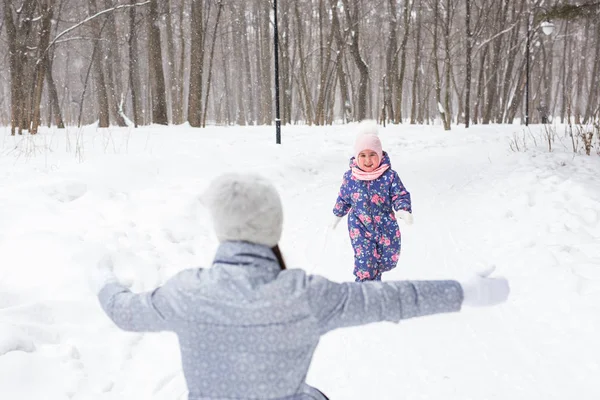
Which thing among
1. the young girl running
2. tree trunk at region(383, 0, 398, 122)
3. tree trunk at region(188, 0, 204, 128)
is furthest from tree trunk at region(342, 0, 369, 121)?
the young girl running

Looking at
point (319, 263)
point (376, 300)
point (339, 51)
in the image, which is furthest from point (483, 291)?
point (339, 51)

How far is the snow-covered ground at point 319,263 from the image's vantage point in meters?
3.25

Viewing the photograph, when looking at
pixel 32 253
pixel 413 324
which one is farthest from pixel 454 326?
pixel 32 253

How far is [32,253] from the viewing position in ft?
14.7

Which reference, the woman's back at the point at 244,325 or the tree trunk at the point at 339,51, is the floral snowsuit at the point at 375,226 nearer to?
the woman's back at the point at 244,325

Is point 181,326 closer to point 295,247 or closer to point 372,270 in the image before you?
point 372,270

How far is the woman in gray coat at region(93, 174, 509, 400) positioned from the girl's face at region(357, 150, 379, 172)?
302 centimetres

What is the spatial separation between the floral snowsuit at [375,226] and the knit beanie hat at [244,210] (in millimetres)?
3104

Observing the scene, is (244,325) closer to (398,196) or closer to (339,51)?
(398,196)

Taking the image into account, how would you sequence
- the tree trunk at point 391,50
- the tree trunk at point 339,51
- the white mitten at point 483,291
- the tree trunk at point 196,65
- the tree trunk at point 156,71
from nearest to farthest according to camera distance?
1. the white mitten at point 483,291
2. the tree trunk at point 156,71
3. the tree trunk at point 196,65
4. the tree trunk at point 339,51
5. the tree trunk at point 391,50

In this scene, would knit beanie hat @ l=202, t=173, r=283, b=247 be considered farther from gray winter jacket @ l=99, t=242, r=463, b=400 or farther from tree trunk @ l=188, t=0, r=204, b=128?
tree trunk @ l=188, t=0, r=204, b=128

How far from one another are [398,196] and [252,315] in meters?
3.30

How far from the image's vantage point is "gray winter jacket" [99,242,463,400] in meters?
1.36

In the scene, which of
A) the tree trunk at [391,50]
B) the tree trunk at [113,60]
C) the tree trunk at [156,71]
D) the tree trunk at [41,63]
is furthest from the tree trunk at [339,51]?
the tree trunk at [41,63]
